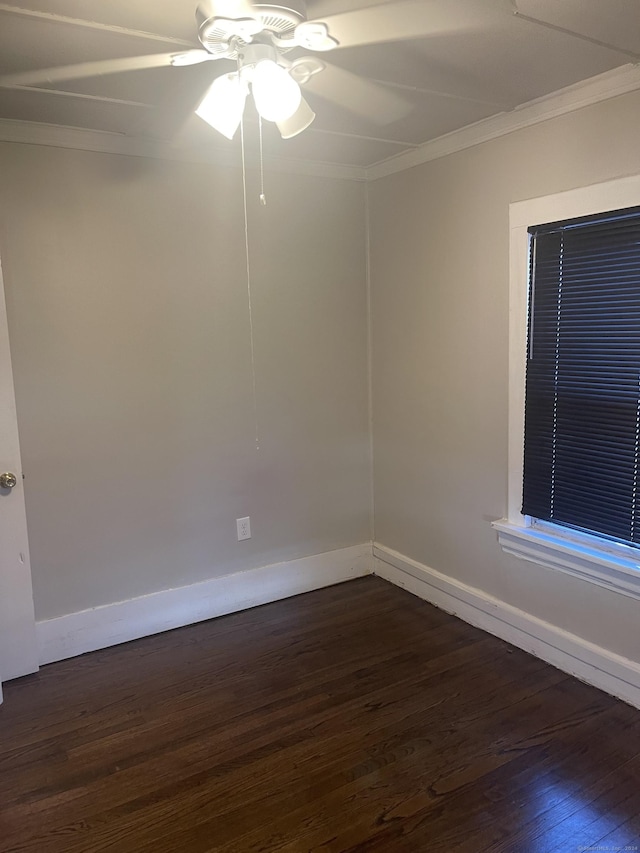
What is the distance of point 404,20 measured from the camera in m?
1.73

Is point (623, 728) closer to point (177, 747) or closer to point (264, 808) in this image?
point (264, 808)

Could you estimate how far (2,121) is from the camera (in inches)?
97.3

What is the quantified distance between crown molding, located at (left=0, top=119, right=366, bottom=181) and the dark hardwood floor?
7.35 ft

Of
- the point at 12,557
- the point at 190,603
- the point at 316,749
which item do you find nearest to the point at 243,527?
the point at 190,603

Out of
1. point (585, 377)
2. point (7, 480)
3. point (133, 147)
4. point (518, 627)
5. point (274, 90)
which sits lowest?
point (518, 627)

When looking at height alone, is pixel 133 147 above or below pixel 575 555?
above

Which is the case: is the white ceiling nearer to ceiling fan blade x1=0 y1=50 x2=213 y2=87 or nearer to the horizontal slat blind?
ceiling fan blade x1=0 y1=50 x2=213 y2=87

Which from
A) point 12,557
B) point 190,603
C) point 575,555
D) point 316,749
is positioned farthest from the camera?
point 190,603

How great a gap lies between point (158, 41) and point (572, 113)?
151 centimetres

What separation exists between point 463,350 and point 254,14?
69.1 inches

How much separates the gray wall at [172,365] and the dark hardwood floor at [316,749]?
51cm

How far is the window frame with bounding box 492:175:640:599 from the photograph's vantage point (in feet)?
7.51

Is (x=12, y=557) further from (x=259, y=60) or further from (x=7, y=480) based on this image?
(x=259, y=60)

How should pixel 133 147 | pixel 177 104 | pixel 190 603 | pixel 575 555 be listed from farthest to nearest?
pixel 190 603
pixel 133 147
pixel 575 555
pixel 177 104
